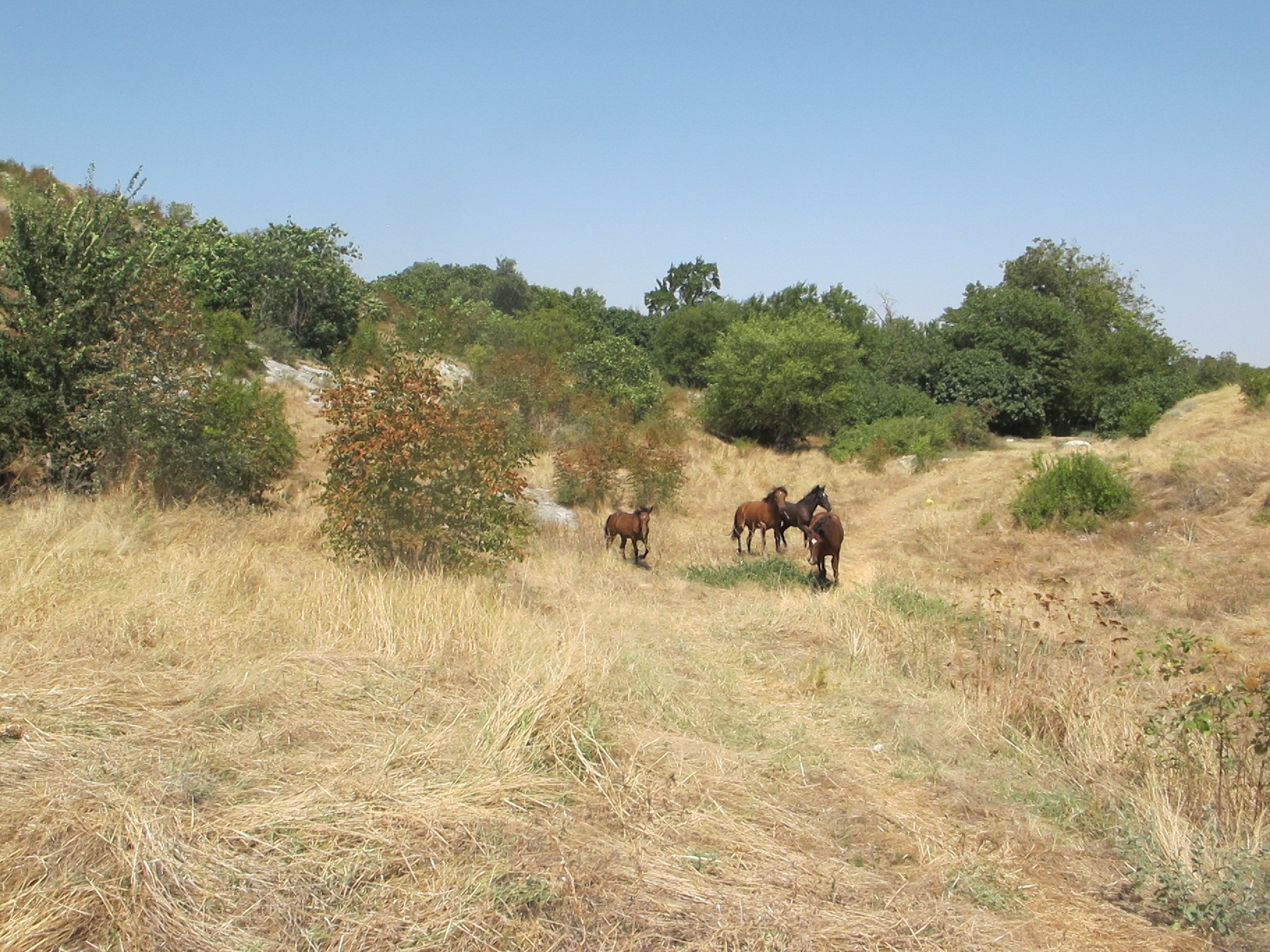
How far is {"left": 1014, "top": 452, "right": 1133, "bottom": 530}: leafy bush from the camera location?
17922 millimetres

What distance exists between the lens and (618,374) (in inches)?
1211

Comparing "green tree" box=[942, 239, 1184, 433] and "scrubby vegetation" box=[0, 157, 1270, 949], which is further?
"green tree" box=[942, 239, 1184, 433]

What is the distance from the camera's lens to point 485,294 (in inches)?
2222

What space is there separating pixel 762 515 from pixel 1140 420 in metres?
18.2

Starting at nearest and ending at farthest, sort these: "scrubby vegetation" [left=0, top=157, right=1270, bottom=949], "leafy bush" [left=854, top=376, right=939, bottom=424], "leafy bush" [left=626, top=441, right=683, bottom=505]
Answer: "scrubby vegetation" [left=0, top=157, right=1270, bottom=949]
"leafy bush" [left=626, top=441, right=683, bottom=505]
"leafy bush" [left=854, top=376, right=939, bottom=424]

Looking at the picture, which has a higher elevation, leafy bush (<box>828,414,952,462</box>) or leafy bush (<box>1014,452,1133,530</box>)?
leafy bush (<box>828,414,952,462</box>)

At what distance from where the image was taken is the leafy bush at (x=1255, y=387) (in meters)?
24.7

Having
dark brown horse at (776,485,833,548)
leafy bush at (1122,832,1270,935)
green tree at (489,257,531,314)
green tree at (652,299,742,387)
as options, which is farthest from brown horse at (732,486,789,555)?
green tree at (489,257,531,314)

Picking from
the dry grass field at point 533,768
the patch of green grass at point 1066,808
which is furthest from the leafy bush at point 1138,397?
the patch of green grass at point 1066,808

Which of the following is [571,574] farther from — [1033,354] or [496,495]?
[1033,354]

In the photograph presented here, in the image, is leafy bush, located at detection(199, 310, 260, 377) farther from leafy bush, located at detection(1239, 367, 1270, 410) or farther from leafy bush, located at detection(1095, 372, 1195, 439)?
leafy bush, located at detection(1095, 372, 1195, 439)

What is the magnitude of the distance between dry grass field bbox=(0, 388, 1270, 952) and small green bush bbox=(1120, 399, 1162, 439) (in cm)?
2064

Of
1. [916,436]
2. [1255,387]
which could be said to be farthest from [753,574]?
[1255,387]

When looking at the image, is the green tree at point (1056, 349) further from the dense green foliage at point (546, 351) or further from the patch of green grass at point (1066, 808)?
the patch of green grass at point (1066, 808)
